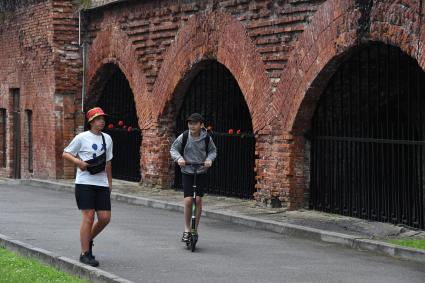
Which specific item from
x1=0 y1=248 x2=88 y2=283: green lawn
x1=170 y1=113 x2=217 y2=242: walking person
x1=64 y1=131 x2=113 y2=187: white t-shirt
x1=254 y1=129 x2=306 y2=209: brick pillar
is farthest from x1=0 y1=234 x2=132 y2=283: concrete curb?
x1=254 y1=129 x2=306 y2=209: brick pillar

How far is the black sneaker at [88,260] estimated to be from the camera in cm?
1013

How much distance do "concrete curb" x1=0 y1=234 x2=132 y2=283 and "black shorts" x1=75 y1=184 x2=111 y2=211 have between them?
0.60 metres

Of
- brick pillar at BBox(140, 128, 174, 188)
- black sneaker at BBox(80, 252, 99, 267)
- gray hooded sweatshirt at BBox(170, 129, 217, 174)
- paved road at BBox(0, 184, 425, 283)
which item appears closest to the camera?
paved road at BBox(0, 184, 425, 283)

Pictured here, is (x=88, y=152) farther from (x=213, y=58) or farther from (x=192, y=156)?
(x=213, y=58)

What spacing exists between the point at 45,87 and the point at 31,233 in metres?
10.9

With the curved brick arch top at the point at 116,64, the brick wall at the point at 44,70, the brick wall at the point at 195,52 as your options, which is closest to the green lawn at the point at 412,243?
the brick wall at the point at 195,52

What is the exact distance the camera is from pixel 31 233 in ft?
43.1

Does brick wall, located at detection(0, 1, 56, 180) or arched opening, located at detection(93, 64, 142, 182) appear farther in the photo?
brick wall, located at detection(0, 1, 56, 180)

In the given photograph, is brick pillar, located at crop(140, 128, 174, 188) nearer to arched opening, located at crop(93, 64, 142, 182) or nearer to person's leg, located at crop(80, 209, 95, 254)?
arched opening, located at crop(93, 64, 142, 182)

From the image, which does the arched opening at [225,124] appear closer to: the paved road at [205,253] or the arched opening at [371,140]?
the arched opening at [371,140]

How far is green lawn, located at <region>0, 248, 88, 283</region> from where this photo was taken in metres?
9.21

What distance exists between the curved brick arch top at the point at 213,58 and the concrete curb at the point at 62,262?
586 cm

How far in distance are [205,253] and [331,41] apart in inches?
181

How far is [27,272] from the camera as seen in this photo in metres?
9.60
